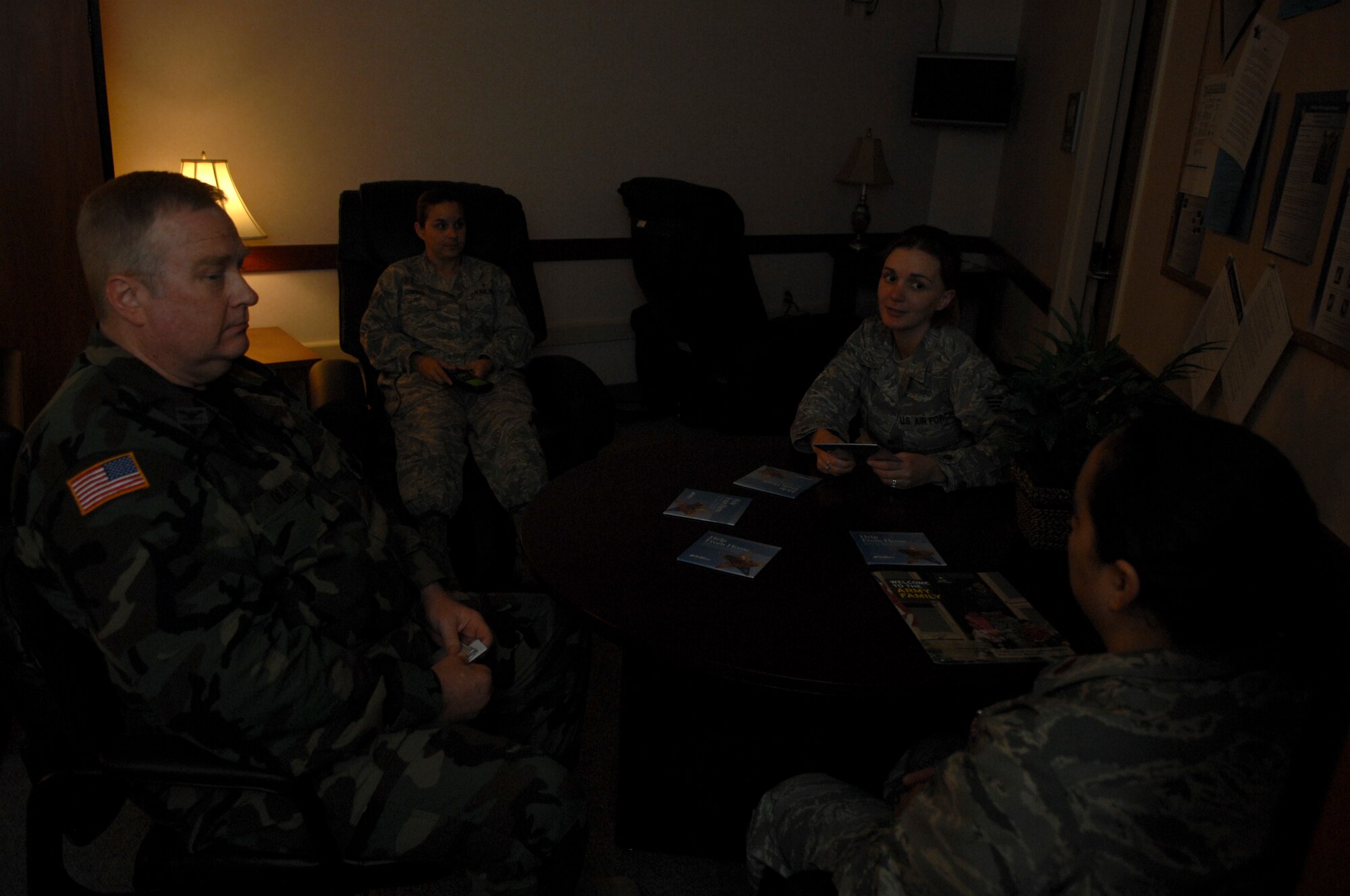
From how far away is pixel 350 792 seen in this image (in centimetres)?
114

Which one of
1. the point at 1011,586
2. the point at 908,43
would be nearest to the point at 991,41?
the point at 908,43

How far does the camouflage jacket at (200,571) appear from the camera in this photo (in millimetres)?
1031

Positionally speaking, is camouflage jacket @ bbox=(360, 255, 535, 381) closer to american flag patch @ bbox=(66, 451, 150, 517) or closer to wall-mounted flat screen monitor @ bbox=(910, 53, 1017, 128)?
american flag patch @ bbox=(66, 451, 150, 517)

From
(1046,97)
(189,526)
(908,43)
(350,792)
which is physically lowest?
(350,792)

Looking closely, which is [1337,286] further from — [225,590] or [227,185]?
[227,185]

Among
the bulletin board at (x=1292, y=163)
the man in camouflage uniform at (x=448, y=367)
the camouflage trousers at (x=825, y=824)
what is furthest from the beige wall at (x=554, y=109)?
the camouflage trousers at (x=825, y=824)

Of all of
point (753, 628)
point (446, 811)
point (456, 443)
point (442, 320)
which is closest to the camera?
point (446, 811)

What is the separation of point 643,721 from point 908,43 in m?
4.24

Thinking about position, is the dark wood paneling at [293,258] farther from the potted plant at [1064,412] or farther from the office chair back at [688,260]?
the potted plant at [1064,412]

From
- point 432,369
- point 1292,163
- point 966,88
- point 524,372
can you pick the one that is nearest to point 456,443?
point 432,369

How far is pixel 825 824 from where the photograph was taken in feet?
3.59

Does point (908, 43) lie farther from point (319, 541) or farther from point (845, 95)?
point (319, 541)

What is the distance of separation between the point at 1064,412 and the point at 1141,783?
35.1 inches

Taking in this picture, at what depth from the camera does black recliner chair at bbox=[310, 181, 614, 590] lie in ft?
8.48
